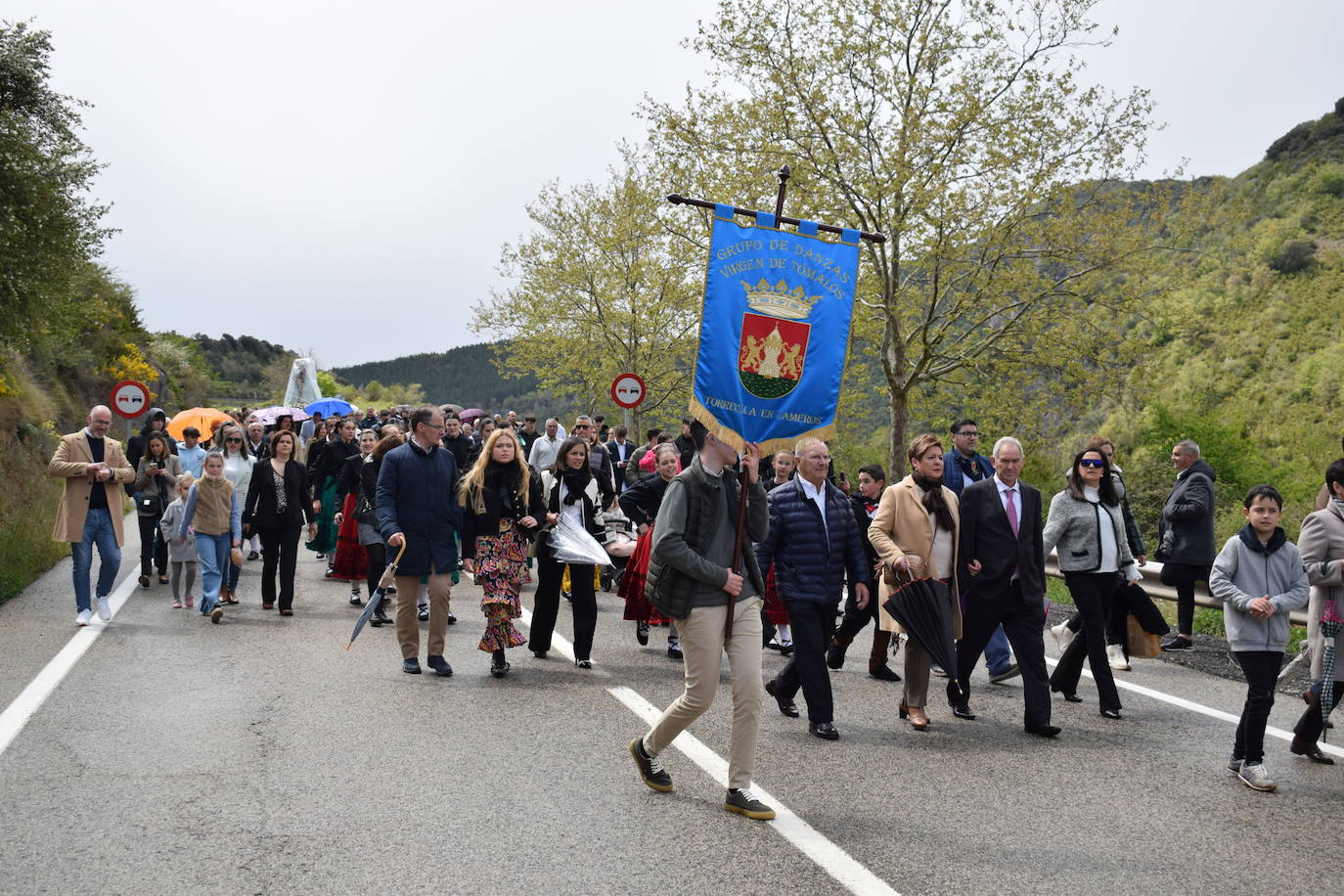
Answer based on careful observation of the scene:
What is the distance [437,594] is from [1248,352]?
134ft

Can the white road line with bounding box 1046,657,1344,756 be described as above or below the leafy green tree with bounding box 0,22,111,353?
below

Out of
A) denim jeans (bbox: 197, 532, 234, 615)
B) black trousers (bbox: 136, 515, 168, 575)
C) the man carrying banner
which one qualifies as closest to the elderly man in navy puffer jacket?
the man carrying banner

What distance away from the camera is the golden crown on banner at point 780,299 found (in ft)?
19.9

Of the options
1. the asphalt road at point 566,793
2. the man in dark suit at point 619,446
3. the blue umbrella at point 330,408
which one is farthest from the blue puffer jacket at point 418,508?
the blue umbrella at point 330,408

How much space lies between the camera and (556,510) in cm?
888

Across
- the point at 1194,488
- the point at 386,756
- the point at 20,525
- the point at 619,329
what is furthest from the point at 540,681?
the point at 619,329

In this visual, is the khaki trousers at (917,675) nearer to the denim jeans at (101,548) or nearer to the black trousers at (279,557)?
the black trousers at (279,557)

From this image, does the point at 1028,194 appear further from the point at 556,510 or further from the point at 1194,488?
the point at 556,510

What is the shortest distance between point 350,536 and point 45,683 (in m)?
4.62

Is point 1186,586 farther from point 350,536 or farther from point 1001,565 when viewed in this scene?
point 350,536

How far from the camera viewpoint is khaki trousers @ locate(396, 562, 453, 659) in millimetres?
8234

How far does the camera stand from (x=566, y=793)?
5328 mm

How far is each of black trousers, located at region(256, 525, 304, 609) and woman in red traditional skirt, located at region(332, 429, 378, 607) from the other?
2.20 feet

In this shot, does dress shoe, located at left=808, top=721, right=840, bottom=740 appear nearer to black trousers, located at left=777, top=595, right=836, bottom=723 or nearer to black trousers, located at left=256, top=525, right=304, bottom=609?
black trousers, located at left=777, top=595, right=836, bottom=723
